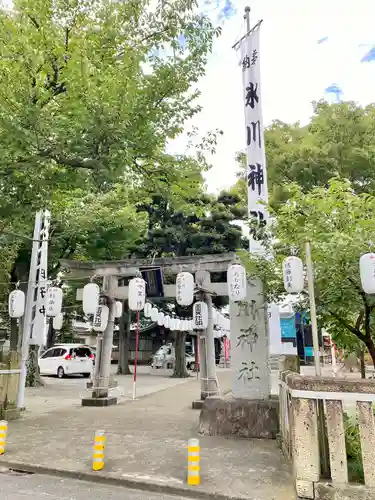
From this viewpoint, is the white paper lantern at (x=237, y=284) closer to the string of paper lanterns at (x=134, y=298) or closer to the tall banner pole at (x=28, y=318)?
the string of paper lanterns at (x=134, y=298)

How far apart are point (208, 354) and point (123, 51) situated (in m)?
8.77

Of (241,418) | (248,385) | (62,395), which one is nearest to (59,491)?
(241,418)

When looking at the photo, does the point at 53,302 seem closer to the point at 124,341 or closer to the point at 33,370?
the point at 33,370

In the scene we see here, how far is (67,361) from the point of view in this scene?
21.9 m

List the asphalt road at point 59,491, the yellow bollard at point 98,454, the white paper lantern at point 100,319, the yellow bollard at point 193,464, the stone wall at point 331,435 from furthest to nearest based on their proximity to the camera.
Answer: the white paper lantern at point 100,319
the yellow bollard at point 98,454
the yellow bollard at point 193,464
the asphalt road at point 59,491
the stone wall at point 331,435

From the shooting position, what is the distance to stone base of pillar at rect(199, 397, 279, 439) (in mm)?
7727

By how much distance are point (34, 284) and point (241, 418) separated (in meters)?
6.94

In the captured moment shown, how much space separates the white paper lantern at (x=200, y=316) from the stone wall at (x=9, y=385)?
16.4 feet

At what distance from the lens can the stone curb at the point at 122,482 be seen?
193 inches

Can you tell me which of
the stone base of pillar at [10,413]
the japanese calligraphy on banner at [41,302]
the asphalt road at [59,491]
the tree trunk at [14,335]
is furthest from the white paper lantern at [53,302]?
the tree trunk at [14,335]

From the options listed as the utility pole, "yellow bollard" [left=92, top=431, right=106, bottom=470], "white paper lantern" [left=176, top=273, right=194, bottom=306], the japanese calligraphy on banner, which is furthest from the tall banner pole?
"yellow bollard" [left=92, top=431, right=106, bottom=470]

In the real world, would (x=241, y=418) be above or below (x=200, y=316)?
below

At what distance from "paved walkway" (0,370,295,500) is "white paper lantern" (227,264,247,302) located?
2.80m

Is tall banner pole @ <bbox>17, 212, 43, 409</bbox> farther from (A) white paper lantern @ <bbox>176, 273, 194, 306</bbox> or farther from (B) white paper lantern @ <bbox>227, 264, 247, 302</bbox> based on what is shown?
(B) white paper lantern @ <bbox>227, 264, 247, 302</bbox>
